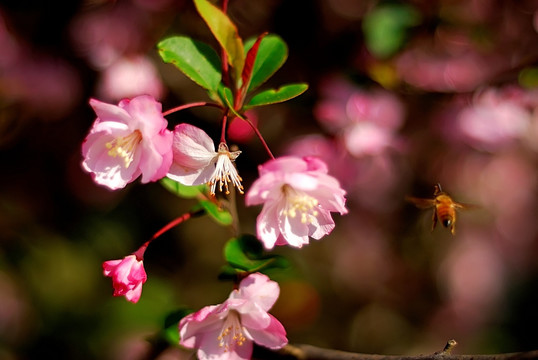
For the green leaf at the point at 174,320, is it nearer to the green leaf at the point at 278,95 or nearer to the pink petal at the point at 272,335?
the pink petal at the point at 272,335

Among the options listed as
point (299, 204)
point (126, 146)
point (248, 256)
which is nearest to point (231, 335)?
point (248, 256)

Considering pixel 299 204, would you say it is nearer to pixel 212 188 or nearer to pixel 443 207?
pixel 212 188

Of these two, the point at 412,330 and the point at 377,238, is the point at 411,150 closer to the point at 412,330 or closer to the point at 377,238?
the point at 377,238

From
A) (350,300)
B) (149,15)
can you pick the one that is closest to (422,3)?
(149,15)

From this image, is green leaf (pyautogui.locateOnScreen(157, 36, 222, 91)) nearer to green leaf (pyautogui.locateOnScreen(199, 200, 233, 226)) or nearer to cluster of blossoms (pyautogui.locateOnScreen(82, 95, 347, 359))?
cluster of blossoms (pyautogui.locateOnScreen(82, 95, 347, 359))

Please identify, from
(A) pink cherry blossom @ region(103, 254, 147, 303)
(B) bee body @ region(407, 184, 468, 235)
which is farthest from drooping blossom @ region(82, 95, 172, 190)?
(B) bee body @ region(407, 184, 468, 235)

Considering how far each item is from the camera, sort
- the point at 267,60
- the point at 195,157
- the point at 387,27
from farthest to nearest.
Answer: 1. the point at 387,27
2. the point at 267,60
3. the point at 195,157
